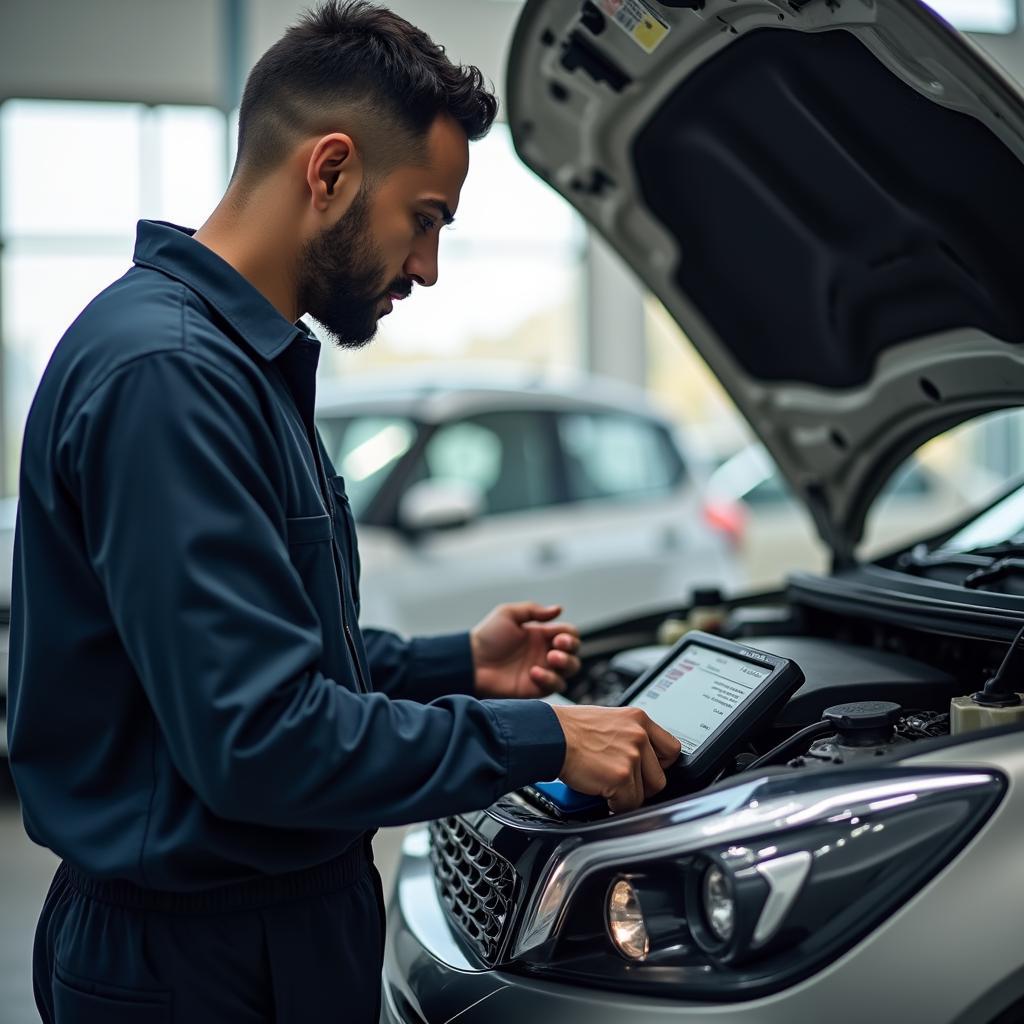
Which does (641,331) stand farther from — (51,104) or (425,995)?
(425,995)

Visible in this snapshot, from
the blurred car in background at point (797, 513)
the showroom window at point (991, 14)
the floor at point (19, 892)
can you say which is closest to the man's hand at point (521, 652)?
the floor at point (19, 892)

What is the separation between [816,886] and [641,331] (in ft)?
31.0

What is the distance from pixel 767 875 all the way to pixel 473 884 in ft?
1.96

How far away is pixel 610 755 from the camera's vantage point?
141cm

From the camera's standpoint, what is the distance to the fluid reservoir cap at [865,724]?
1.54 metres

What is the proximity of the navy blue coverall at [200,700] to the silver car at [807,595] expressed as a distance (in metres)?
0.22

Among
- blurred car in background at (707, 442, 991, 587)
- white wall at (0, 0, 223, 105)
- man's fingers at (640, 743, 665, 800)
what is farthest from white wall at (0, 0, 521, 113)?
man's fingers at (640, 743, 665, 800)

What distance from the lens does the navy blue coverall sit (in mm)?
1168

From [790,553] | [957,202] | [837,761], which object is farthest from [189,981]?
[790,553]

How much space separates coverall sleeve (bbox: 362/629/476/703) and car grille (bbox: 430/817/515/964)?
21 centimetres

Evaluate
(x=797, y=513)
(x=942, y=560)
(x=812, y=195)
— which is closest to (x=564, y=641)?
(x=942, y=560)

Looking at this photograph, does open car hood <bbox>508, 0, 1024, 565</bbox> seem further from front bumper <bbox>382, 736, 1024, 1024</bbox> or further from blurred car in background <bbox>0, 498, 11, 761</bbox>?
blurred car in background <bbox>0, 498, 11, 761</bbox>

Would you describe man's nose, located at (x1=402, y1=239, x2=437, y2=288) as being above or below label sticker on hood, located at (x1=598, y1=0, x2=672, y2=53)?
below

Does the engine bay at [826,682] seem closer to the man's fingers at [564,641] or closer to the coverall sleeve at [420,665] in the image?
the man's fingers at [564,641]
